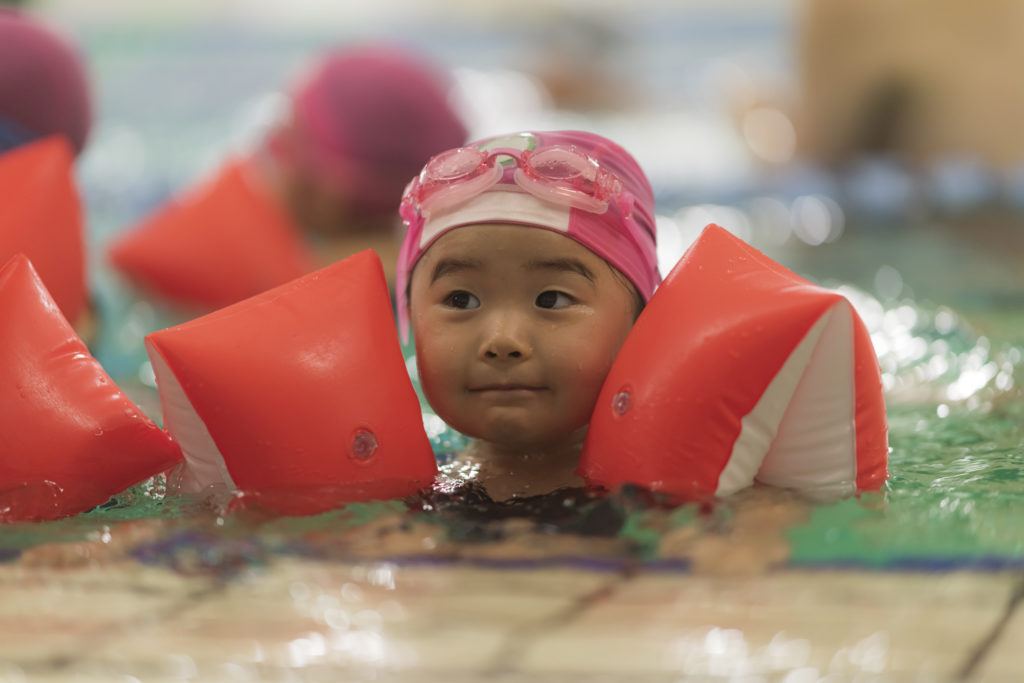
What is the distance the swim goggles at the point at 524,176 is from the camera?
2.47 m

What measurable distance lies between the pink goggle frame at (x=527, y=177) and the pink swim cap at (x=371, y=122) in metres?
2.86

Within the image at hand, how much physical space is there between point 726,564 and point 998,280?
14.1ft

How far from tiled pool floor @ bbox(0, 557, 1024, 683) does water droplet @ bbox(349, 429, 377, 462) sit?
373mm

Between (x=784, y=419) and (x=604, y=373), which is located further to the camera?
(x=604, y=373)

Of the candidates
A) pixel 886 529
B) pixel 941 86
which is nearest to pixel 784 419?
pixel 886 529

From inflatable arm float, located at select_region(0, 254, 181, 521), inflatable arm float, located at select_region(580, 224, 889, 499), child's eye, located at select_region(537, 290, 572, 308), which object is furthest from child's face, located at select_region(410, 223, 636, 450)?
inflatable arm float, located at select_region(0, 254, 181, 521)

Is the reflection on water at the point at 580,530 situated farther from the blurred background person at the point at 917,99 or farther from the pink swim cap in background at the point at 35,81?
the blurred background person at the point at 917,99

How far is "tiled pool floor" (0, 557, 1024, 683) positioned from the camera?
1.65 metres

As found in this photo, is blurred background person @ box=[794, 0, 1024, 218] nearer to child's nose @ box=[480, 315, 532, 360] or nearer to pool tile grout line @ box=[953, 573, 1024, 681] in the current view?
child's nose @ box=[480, 315, 532, 360]

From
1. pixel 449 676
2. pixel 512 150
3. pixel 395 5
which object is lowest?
pixel 449 676

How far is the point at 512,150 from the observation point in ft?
8.33

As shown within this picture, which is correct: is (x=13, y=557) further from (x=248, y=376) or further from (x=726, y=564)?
(x=726, y=564)

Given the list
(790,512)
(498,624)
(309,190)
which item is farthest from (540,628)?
(309,190)

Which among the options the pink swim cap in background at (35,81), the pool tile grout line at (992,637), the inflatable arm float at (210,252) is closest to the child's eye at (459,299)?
the pool tile grout line at (992,637)
